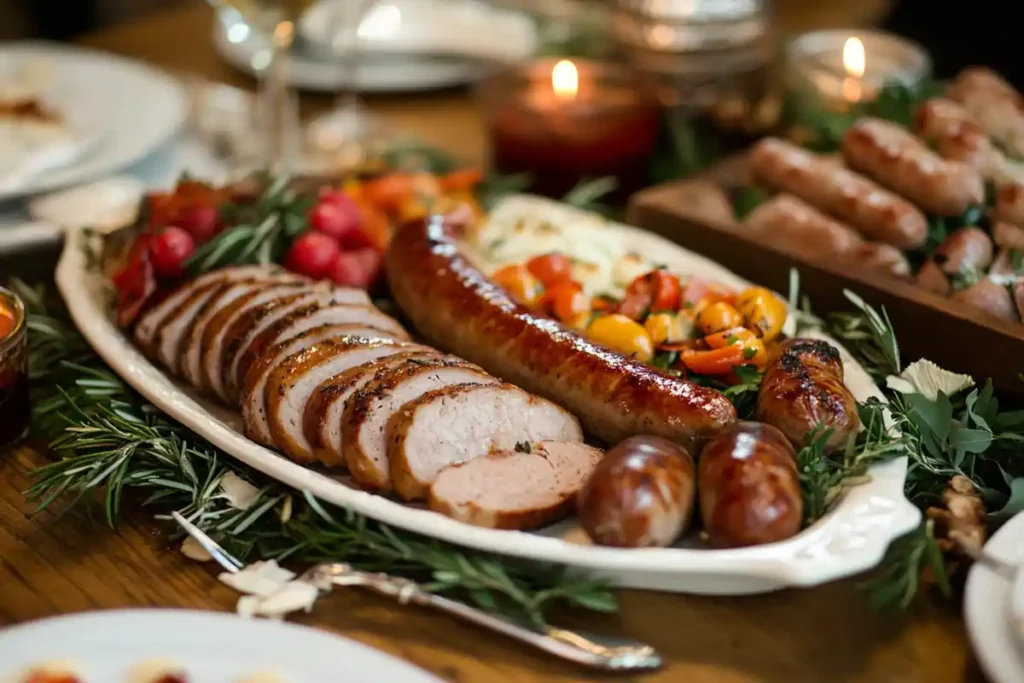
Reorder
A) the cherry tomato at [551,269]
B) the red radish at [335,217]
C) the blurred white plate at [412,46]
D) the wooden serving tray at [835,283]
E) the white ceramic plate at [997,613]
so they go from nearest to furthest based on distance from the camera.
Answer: the white ceramic plate at [997,613]
the wooden serving tray at [835,283]
the cherry tomato at [551,269]
the red radish at [335,217]
the blurred white plate at [412,46]

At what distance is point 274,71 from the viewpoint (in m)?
3.10

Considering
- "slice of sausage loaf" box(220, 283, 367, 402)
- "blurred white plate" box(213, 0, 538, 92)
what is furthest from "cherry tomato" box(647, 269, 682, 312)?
"blurred white plate" box(213, 0, 538, 92)

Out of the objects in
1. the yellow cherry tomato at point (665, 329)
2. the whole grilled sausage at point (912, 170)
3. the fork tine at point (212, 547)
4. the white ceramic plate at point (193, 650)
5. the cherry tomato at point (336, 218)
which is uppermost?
the whole grilled sausage at point (912, 170)

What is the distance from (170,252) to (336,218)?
1.27ft

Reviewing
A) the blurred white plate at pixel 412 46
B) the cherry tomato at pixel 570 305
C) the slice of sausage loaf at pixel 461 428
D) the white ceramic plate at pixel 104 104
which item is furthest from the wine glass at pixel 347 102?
the slice of sausage loaf at pixel 461 428

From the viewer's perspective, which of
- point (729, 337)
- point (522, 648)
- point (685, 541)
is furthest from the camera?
point (729, 337)

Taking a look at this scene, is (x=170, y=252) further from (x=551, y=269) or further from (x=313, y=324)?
(x=551, y=269)

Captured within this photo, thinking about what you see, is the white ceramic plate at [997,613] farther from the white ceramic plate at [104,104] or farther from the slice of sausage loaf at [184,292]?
the white ceramic plate at [104,104]

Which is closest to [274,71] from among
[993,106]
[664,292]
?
[664,292]

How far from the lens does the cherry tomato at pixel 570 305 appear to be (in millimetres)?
2186

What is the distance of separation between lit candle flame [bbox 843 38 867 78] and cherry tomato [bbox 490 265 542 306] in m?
1.43

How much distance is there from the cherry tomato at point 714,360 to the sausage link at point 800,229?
442 millimetres

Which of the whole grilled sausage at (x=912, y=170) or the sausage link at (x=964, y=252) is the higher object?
the whole grilled sausage at (x=912, y=170)

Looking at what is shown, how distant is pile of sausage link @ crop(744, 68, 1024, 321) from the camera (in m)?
2.21
